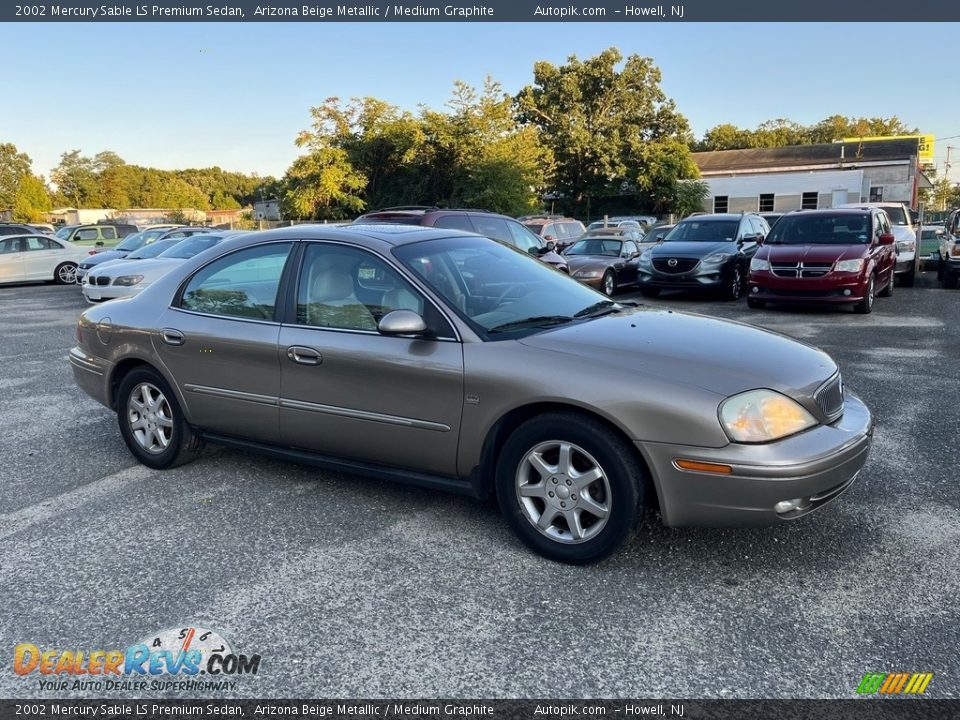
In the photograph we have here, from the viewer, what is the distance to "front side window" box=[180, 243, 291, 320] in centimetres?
433

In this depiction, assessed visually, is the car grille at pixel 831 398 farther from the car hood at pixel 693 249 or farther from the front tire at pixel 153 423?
the car hood at pixel 693 249

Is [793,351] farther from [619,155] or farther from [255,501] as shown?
[619,155]

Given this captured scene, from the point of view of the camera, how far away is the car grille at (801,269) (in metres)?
11.5

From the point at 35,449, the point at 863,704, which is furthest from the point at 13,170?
the point at 863,704

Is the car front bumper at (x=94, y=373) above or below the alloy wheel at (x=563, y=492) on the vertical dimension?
above

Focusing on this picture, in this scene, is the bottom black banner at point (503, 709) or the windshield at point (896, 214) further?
the windshield at point (896, 214)

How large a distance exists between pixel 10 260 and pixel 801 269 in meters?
19.7

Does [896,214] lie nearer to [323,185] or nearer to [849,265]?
[849,265]

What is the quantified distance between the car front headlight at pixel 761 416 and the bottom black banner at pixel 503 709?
1040 millimetres

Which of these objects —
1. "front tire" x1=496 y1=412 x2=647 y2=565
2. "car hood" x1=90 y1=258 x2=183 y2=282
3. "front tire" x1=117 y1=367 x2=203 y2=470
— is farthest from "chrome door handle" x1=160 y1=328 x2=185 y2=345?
"car hood" x1=90 y1=258 x2=183 y2=282

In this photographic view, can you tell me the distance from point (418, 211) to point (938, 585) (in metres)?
9.28

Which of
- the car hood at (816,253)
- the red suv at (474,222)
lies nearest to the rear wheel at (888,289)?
the car hood at (816,253)

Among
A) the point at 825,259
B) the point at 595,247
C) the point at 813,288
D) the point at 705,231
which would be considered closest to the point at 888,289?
the point at 825,259

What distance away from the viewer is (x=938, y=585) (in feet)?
10.5
